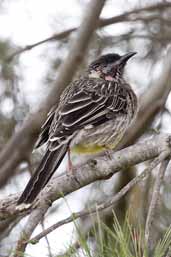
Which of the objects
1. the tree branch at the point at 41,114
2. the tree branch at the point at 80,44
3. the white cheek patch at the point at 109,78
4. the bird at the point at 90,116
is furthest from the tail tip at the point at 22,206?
the white cheek patch at the point at 109,78

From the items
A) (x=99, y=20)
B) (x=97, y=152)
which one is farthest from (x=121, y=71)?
(x=97, y=152)

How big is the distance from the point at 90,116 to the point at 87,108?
9cm

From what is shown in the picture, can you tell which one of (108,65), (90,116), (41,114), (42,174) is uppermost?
Answer: (108,65)

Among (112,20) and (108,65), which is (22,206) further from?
(112,20)

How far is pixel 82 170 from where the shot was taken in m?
3.67

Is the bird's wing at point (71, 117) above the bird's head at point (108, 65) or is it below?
below

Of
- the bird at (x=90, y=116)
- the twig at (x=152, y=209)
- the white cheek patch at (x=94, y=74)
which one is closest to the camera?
the twig at (x=152, y=209)

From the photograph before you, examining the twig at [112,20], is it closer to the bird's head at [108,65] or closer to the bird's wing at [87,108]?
the bird's head at [108,65]

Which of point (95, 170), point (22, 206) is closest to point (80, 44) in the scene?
point (95, 170)

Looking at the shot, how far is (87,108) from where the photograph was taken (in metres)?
4.39

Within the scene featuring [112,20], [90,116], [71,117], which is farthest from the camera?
[112,20]

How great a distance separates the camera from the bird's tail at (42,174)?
3.39 m

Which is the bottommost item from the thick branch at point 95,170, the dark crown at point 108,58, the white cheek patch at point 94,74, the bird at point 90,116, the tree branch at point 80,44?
the thick branch at point 95,170

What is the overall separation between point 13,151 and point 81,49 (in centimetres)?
99
